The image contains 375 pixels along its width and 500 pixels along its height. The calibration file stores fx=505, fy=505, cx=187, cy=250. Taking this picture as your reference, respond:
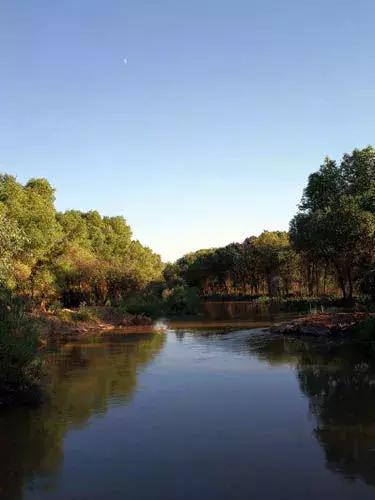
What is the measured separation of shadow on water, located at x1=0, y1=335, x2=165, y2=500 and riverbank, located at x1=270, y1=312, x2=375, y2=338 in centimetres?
1158

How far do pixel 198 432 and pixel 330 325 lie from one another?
75.9 ft

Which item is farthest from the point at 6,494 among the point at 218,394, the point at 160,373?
the point at 160,373

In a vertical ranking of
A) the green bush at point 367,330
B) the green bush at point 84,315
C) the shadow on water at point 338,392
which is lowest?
the shadow on water at point 338,392

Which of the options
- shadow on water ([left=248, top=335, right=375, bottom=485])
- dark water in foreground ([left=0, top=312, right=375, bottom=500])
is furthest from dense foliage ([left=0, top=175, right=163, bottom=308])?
shadow on water ([left=248, top=335, right=375, bottom=485])

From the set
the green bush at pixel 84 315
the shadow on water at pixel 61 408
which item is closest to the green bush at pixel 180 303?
the green bush at pixel 84 315

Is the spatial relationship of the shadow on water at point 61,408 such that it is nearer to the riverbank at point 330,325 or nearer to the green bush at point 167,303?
the riverbank at point 330,325

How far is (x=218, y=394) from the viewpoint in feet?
70.6

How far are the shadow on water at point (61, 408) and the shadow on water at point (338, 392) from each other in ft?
25.1

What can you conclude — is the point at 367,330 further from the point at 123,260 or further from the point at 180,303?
the point at 123,260

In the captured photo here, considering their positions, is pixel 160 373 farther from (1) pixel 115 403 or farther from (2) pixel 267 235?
(2) pixel 267 235

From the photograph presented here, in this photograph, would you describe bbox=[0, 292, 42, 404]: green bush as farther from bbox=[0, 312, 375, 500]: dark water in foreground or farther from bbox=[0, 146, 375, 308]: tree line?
bbox=[0, 146, 375, 308]: tree line

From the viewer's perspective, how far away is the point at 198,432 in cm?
1645

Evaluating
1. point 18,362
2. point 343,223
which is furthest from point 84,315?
point 18,362

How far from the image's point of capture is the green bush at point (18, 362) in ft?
61.2
